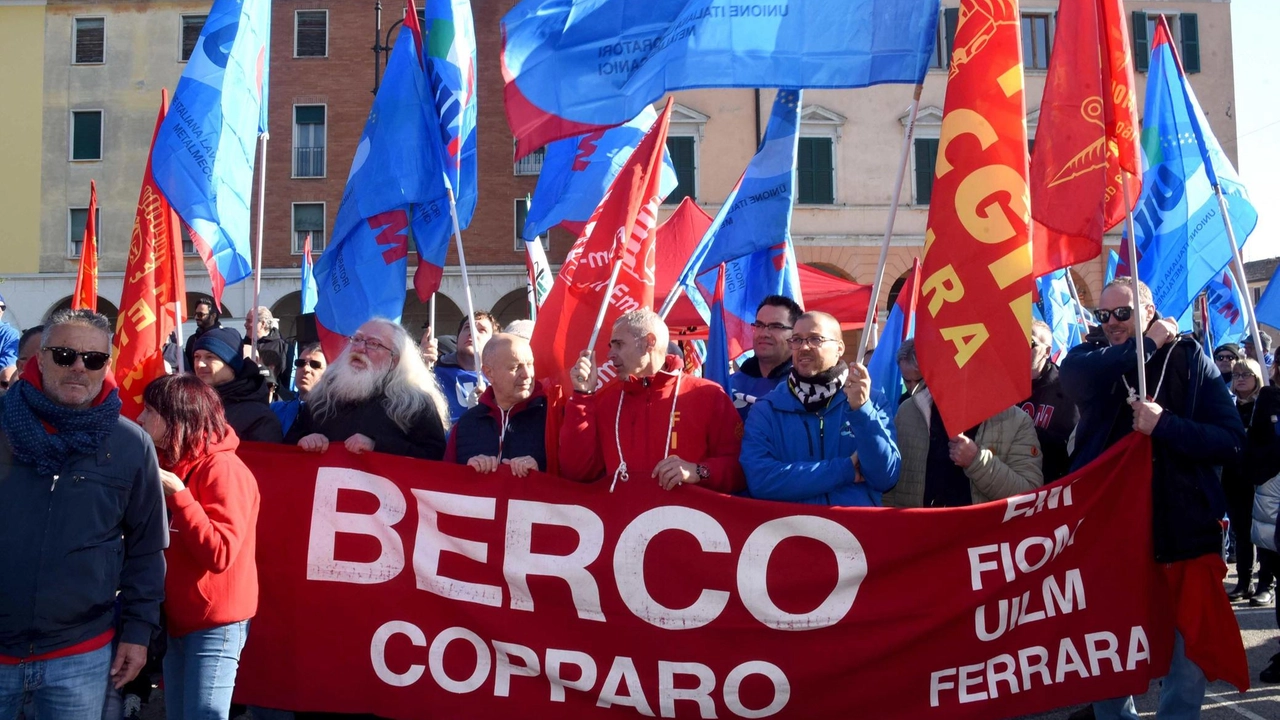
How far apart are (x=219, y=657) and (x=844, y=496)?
246 centimetres

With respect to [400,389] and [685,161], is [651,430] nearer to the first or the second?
[400,389]

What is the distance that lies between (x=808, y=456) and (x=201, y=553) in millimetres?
2329

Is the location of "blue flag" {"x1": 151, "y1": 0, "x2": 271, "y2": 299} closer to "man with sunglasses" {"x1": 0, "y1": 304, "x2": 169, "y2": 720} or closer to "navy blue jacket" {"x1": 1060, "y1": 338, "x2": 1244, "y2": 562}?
"man with sunglasses" {"x1": 0, "y1": 304, "x2": 169, "y2": 720}

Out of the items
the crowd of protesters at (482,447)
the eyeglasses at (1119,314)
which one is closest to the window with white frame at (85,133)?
the crowd of protesters at (482,447)

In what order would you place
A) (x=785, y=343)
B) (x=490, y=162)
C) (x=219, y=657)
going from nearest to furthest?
(x=219, y=657)
(x=785, y=343)
(x=490, y=162)

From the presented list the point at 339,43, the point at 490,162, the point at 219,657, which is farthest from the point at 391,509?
the point at 339,43

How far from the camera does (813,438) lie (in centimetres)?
459

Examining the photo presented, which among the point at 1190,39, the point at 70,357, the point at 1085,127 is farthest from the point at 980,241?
the point at 1190,39

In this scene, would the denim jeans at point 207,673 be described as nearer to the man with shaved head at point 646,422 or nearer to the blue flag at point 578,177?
the man with shaved head at point 646,422

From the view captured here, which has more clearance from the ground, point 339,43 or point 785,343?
point 339,43

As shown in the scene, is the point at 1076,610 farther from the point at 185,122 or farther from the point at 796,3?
the point at 185,122

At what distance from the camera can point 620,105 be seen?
196 inches

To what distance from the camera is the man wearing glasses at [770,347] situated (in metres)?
5.77

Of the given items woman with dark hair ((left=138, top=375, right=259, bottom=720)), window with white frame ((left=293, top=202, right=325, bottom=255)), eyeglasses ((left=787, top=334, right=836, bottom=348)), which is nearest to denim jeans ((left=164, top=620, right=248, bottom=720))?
woman with dark hair ((left=138, top=375, right=259, bottom=720))
